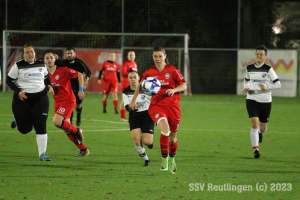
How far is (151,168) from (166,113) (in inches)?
37.5

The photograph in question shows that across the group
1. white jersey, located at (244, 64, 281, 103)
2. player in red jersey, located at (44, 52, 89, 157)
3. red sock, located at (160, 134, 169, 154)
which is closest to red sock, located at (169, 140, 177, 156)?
red sock, located at (160, 134, 169, 154)

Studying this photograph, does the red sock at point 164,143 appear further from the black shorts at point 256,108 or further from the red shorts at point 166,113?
the black shorts at point 256,108

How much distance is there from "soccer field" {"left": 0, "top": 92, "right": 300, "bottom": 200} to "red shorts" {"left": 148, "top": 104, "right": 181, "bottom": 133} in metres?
0.77

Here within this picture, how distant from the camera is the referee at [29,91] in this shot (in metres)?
7.74

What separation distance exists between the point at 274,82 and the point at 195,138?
2864 mm

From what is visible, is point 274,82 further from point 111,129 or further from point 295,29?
point 295,29

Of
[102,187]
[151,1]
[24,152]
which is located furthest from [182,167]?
[151,1]

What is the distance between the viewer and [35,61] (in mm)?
7848

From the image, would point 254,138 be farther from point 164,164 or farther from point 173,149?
point 164,164

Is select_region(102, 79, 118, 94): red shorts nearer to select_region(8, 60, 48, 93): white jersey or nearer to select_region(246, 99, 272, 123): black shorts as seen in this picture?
select_region(246, 99, 272, 123): black shorts

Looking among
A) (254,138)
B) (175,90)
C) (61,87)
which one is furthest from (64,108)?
(254,138)

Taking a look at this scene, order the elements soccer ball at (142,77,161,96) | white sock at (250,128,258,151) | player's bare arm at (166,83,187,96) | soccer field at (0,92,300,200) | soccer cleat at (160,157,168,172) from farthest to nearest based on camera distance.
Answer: white sock at (250,128,258,151) → soccer cleat at (160,157,168,172) → soccer ball at (142,77,161,96) → player's bare arm at (166,83,187,96) → soccer field at (0,92,300,200)

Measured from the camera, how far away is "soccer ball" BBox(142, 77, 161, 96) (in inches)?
266

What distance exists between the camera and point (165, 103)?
7070mm
